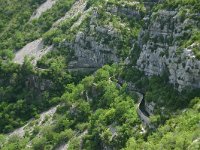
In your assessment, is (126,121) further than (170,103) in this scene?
Yes

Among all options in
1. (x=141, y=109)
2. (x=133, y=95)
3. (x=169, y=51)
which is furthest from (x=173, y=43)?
(x=133, y=95)

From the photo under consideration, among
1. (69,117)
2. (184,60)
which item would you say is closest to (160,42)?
(184,60)

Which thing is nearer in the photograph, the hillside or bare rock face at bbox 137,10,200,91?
the hillside

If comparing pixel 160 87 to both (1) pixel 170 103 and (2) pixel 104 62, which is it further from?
(2) pixel 104 62

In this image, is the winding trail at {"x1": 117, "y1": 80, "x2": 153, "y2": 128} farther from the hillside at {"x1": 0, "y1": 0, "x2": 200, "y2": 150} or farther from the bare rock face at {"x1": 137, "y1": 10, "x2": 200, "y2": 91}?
the bare rock face at {"x1": 137, "y1": 10, "x2": 200, "y2": 91}

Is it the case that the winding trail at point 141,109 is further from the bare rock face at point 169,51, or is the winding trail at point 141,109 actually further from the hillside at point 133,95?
the bare rock face at point 169,51

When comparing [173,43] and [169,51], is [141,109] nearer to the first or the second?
[169,51]

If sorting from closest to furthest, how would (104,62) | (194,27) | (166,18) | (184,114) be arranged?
(184,114) → (194,27) → (166,18) → (104,62)

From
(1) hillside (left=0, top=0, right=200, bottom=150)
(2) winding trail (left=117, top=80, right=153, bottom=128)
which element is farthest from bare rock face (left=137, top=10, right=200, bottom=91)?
(2) winding trail (left=117, top=80, right=153, bottom=128)

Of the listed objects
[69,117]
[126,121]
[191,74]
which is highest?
[191,74]
